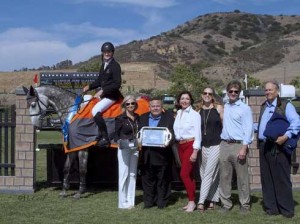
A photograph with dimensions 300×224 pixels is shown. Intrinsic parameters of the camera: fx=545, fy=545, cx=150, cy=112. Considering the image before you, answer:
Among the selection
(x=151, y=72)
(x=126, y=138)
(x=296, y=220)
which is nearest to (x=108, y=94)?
(x=126, y=138)

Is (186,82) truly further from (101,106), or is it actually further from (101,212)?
(101,212)

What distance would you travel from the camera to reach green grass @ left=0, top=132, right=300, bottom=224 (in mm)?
7824

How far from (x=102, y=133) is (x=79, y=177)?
1.35m

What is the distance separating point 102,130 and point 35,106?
1.33 m

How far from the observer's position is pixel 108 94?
955 cm

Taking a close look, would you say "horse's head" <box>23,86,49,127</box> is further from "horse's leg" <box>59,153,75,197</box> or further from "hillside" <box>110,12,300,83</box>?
"hillside" <box>110,12,300,83</box>

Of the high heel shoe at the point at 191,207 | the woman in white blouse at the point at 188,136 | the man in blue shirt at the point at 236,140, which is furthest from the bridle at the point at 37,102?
the man in blue shirt at the point at 236,140

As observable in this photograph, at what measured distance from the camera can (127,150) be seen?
8.64 meters

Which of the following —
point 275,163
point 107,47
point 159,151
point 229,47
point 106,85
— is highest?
point 229,47

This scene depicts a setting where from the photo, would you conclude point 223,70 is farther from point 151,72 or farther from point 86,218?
point 86,218

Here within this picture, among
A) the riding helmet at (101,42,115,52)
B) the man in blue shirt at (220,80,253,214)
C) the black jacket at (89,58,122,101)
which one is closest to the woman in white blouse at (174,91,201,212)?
the man in blue shirt at (220,80,253,214)

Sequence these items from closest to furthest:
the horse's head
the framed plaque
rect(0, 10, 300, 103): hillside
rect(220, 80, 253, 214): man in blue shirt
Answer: rect(220, 80, 253, 214): man in blue shirt, the framed plaque, the horse's head, rect(0, 10, 300, 103): hillside

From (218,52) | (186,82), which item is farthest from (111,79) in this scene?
(218,52)

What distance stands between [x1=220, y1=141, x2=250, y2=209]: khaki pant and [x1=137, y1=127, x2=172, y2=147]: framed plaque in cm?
84
